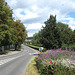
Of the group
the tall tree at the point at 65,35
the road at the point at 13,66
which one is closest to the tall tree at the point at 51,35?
the tall tree at the point at 65,35

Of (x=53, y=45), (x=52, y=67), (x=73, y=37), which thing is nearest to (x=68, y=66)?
(x=52, y=67)

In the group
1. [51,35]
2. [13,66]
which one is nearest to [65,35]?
[51,35]

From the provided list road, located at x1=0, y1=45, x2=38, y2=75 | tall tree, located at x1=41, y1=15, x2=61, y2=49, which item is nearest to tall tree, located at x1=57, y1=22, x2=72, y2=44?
tall tree, located at x1=41, y1=15, x2=61, y2=49

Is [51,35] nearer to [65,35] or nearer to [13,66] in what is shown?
[65,35]

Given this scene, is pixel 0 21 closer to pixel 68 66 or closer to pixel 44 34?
pixel 44 34

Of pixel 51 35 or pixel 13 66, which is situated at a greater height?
pixel 51 35

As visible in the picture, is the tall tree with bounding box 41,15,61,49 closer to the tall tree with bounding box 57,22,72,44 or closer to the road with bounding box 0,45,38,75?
the tall tree with bounding box 57,22,72,44

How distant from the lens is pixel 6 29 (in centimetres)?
2477

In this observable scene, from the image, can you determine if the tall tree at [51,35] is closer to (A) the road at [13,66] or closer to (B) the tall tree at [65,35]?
(B) the tall tree at [65,35]

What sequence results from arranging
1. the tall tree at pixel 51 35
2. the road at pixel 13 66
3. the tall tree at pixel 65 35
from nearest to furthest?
the road at pixel 13 66 < the tall tree at pixel 51 35 < the tall tree at pixel 65 35

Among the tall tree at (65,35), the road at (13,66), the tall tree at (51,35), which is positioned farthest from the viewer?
the tall tree at (65,35)

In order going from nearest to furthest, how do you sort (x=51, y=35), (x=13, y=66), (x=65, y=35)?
(x=13, y=66) → (x=51, y=35) → (x=65, y=35)

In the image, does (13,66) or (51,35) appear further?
(51,35)

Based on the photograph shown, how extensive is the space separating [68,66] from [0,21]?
70.6 ft
